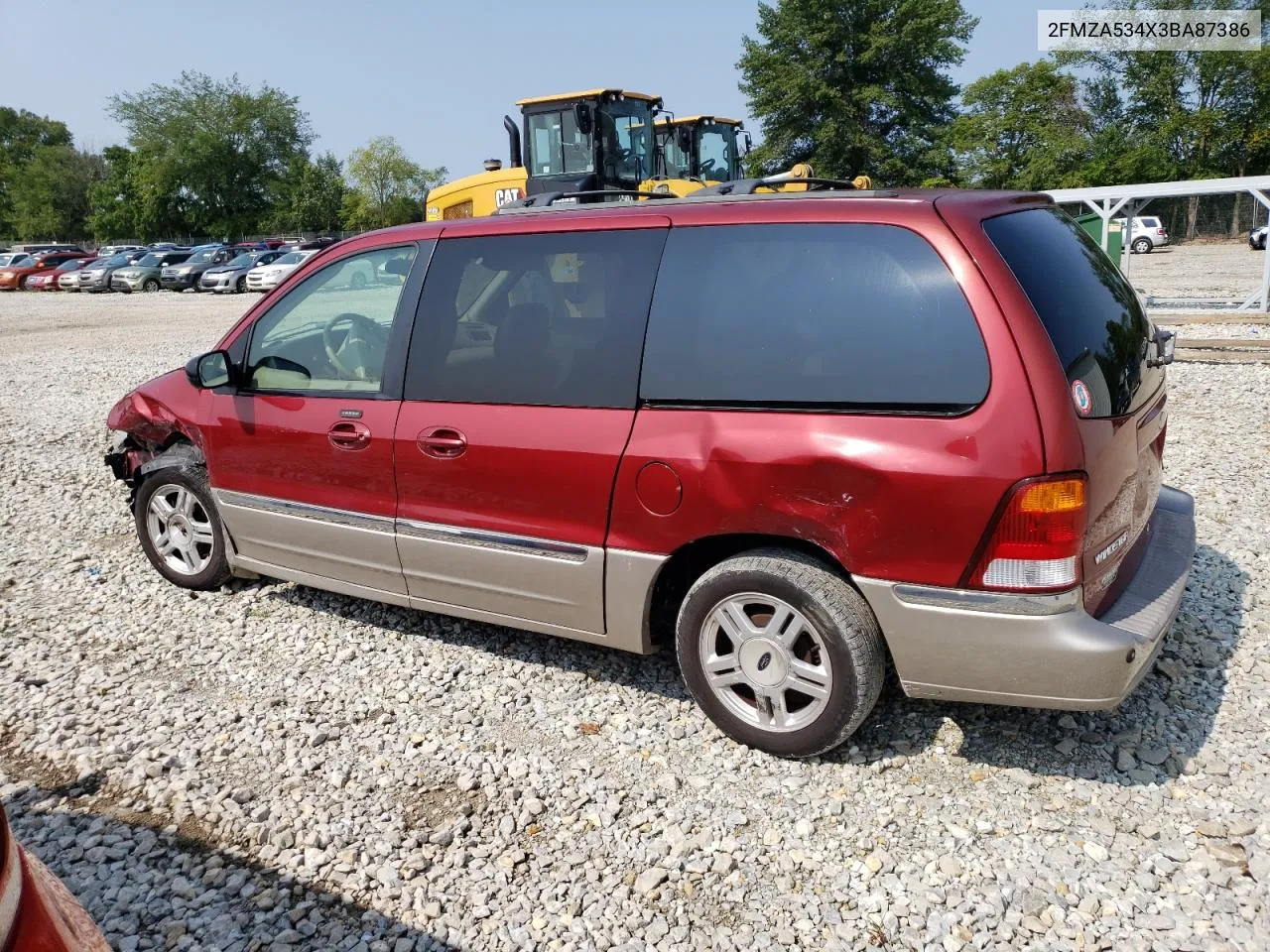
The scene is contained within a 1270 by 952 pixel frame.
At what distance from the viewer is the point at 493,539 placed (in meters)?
3.92

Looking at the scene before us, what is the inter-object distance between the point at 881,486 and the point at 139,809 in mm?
2766

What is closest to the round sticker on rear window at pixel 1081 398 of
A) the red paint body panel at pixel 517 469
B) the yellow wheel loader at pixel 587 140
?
the red paint body panel at pixel 517 469

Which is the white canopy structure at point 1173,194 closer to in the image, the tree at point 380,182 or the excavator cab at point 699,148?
the excavator cab at point 699,148

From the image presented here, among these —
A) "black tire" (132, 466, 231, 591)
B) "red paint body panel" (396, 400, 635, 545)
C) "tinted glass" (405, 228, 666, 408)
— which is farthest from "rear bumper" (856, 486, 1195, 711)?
"black tire" (132, 466, 231, 591)

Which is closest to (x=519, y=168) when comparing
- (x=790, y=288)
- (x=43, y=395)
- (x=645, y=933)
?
(x=43, y=395)

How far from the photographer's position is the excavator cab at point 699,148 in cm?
1703

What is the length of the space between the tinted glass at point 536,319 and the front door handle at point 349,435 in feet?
0.91

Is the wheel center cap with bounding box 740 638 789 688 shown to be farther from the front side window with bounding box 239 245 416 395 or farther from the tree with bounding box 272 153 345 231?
the tree with bounding box 272 153 345 231

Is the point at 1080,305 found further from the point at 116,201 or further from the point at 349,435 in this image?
the point at 116,201

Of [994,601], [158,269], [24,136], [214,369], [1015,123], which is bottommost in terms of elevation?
[994,601]

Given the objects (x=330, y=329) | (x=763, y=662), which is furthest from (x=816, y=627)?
(x=330, y=329)

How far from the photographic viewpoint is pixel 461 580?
13.4ft

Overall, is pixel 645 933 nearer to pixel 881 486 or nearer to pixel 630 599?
pixel 630 599

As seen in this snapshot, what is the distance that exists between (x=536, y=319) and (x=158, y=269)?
38974 millimetres
